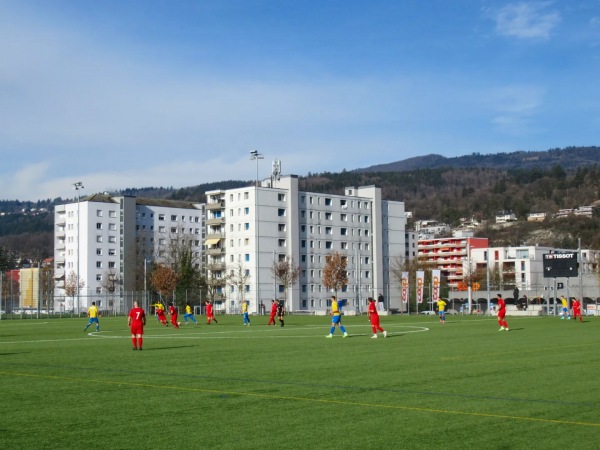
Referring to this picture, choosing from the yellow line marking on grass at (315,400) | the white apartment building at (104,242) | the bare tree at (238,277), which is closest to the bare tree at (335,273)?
the bare tree at (238,277)

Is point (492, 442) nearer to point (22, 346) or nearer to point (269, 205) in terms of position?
point (22, 346)

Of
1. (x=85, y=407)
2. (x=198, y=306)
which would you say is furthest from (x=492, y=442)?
(x=198, y=306)

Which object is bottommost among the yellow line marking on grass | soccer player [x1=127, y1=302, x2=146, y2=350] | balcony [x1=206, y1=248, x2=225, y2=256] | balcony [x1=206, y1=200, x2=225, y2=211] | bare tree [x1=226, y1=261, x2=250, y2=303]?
the yellow line marking on grass

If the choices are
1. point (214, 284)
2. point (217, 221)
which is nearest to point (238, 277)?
point (214, 284)

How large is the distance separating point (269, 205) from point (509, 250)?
289 ft

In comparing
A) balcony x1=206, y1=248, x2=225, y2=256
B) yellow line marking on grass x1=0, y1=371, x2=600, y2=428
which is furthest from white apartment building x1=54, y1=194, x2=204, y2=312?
yellow line marking on grass x1=0, y1=371, x2=600, y2=428

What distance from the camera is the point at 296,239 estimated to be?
136 metres

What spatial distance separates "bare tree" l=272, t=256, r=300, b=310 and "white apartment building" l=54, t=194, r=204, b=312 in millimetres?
30611

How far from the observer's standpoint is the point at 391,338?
36125 millimetres

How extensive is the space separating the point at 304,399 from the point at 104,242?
143 m

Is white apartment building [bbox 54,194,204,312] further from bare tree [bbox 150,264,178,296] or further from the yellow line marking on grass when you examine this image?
the yellow line marking on grass

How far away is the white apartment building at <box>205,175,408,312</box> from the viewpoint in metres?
132

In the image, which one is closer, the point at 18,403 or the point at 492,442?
the point at 492,442

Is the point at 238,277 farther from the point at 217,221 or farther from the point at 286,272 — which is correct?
the point at 286,272
